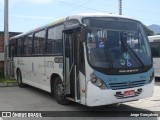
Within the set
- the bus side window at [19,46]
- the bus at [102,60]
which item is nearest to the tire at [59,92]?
the bus at [102,60]

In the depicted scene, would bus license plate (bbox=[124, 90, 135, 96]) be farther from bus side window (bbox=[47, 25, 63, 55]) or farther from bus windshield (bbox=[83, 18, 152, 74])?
bus side window (bbox=[47, 25, 63, 55])

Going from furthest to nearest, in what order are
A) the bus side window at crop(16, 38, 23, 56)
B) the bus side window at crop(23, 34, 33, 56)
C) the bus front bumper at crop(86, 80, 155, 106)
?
the bus side window at crop(16, 38, 23, 56)
the bus side window at crop(23, 34, 33, 56)
the bus front bumper at crop(86, 80, 155, 106)

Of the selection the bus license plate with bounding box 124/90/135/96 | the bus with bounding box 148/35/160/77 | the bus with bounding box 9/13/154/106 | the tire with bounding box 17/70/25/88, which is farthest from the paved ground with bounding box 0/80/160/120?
the bus with bounding box 148/35/160/77

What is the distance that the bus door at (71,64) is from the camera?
31.1 feet

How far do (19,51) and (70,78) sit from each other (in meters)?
7.25

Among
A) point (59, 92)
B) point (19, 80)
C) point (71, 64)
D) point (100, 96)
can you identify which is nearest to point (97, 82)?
point (100, 96)

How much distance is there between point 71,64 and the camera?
32.8 ft

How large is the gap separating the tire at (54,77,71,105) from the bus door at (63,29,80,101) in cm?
56

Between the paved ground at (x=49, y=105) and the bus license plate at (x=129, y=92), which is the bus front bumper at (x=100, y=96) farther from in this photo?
the paved ground at (x=49, y=105)

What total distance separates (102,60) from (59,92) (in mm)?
2676

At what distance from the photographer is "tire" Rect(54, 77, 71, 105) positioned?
10.8 meters

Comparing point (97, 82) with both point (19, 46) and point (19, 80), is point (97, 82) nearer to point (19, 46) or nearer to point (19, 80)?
point (19, 46)

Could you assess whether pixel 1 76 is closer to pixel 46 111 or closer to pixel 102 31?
pixel 46 111

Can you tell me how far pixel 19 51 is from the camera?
54.8 ft
